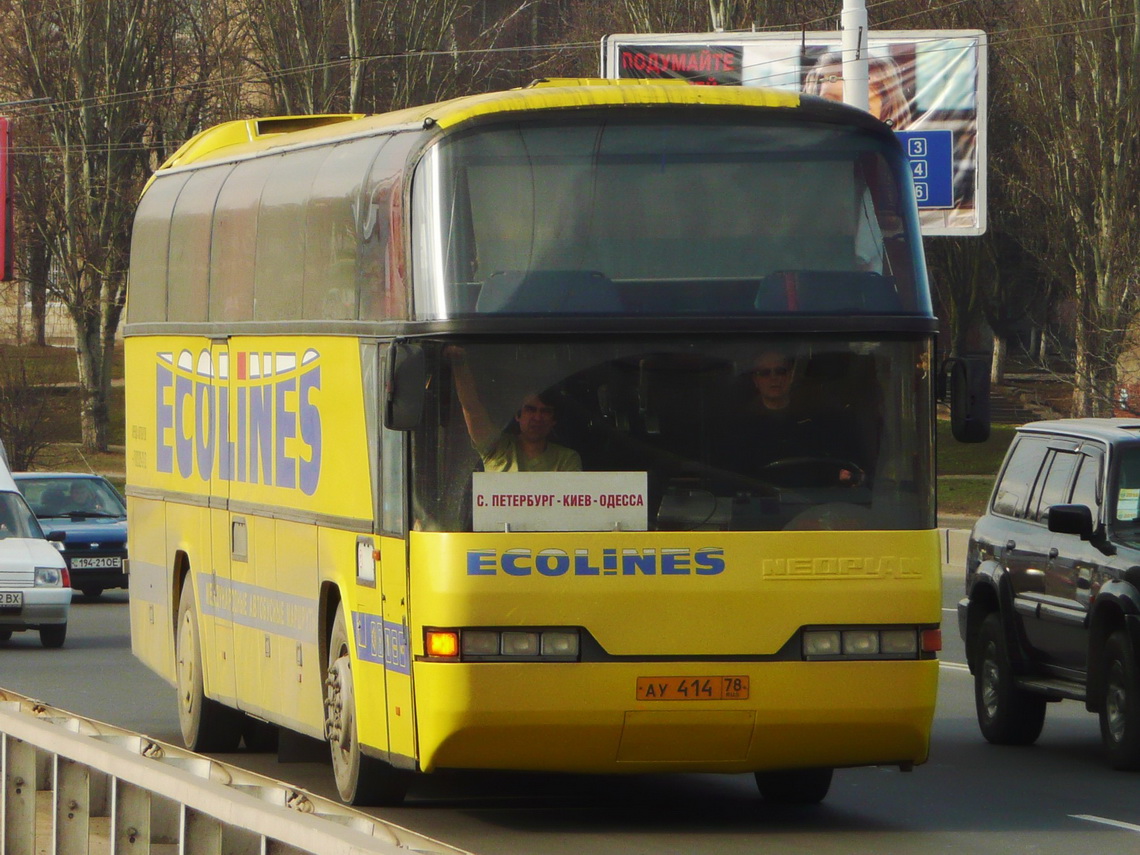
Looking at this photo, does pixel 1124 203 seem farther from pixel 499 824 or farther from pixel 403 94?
pixel 499 824

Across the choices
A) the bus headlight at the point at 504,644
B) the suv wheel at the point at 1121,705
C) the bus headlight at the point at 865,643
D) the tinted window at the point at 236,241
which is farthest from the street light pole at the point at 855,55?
the bus headlight at the point at 504,644

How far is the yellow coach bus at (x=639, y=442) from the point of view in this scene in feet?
31.3

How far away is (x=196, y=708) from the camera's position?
43.9ft

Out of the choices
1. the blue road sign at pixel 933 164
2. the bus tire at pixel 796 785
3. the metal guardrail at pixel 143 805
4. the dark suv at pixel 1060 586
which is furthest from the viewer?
the blue road sign at pixel 933 164

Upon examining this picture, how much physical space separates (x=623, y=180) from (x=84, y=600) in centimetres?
1983

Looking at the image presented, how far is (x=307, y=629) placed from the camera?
36.6 ft

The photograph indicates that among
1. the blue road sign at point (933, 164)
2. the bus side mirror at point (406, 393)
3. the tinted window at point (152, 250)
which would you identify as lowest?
the bus side mirror at point (406, 393)

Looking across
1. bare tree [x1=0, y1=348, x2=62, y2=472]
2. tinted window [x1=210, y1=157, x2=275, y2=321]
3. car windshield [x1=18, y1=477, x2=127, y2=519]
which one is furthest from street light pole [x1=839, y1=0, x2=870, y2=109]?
bare tree [x1=0, y1=348, x2=62, y2=472]

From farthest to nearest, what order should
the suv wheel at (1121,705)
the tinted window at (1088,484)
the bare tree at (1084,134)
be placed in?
the bare tree at (1084,134), the tinted window at (1088,484), the suv wheel at (1121,705)

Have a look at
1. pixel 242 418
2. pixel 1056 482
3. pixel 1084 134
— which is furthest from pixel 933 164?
pixel 242 418

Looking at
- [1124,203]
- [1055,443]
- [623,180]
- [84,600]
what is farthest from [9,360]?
[623,180]

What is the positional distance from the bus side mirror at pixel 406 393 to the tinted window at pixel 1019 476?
5651 mm

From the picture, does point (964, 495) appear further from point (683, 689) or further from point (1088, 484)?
point (683, 689)

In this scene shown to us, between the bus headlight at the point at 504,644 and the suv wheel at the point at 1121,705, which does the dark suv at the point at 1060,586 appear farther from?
the bus headlight at the point at 504,644
